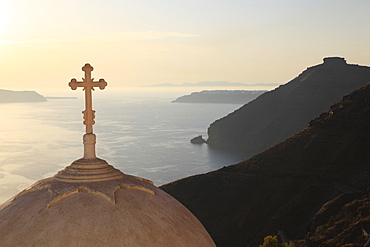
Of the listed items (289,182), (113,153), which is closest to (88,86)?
(289,182)

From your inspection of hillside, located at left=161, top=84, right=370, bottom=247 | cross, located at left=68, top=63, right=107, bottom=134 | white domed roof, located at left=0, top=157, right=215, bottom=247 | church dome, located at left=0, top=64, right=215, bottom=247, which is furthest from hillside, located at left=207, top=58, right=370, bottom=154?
white domed roof, located at left=0, top=157, right=215, bottom=247

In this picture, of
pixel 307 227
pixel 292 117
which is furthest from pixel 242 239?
pixel 292 117

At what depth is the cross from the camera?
→ 585 centimetres

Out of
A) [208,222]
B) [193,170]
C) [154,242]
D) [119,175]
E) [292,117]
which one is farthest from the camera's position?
[292,117]

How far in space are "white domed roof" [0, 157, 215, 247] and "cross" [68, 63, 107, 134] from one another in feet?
2.62

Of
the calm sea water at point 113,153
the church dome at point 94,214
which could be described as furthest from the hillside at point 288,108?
the church dome at point 94,214

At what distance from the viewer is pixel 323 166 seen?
4922 cm

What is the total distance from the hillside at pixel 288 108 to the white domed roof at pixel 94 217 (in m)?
124

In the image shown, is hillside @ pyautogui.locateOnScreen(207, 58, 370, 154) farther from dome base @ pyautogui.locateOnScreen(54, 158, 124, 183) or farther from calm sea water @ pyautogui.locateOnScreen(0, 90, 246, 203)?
dome base @ pyautogui.locateOnScreen(54, 158, 124, 183)

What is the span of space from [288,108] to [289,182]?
300 feet

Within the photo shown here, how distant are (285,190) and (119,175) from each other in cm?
4203

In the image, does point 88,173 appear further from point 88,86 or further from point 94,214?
point 88,86

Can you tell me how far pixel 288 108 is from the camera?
136 metres

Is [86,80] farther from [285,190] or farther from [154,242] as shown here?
[285,190]
